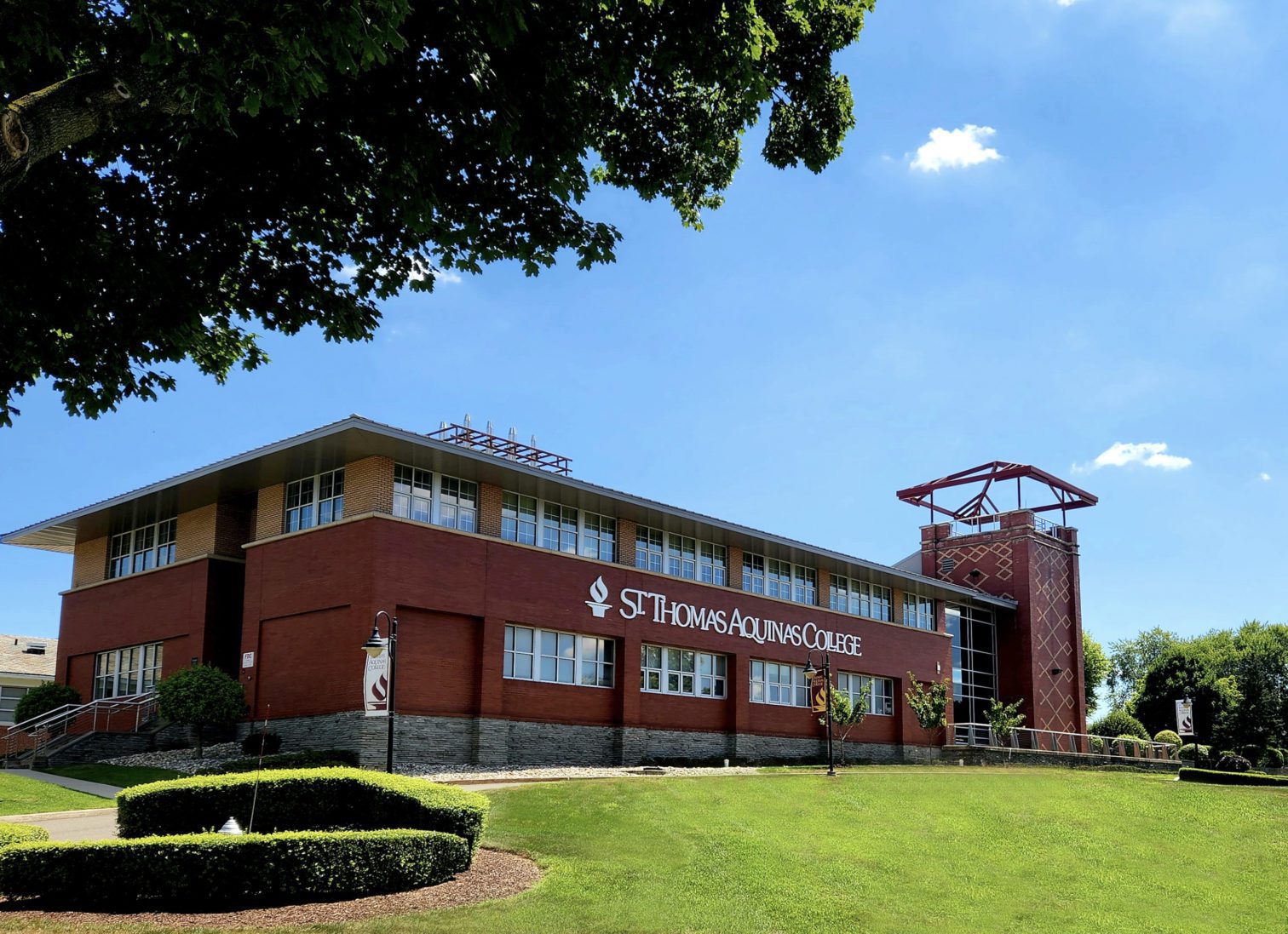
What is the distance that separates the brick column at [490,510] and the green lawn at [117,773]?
34.0 ft

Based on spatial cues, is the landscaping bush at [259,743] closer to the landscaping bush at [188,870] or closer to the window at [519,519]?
the window at [519,519]

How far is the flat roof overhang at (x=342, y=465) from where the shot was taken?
99.6ft

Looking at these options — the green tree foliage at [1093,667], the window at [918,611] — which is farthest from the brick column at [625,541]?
the green tree foliage at [1093,667]

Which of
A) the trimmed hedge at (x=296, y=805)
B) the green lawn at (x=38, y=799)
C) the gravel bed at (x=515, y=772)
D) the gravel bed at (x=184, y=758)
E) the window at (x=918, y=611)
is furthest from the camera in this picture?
the window at (x=918, y=611)

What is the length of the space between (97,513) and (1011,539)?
40906mm

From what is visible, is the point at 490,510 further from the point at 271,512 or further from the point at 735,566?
the point at 735,566

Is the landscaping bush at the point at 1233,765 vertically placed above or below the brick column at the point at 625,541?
below

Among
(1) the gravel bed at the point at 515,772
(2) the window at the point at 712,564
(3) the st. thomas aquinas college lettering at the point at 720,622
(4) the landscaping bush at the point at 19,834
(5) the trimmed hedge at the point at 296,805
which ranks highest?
(2) the window at the point at 712,564

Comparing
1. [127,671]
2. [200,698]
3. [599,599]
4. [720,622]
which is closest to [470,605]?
[599,599]

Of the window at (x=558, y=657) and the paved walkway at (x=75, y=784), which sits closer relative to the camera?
the paved walkway at (x=75, y=784)

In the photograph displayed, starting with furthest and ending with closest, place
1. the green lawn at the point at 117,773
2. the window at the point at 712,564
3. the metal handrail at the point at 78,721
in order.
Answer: the window at the point at 712,564 < the metal handrail at the point at 78,721 < the green lawn at the point at 117,773

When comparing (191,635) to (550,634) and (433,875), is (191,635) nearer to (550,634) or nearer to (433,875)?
(550,634)

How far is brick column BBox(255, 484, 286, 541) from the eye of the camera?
3434 centimetres

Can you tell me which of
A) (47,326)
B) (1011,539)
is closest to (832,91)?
(47,326)
